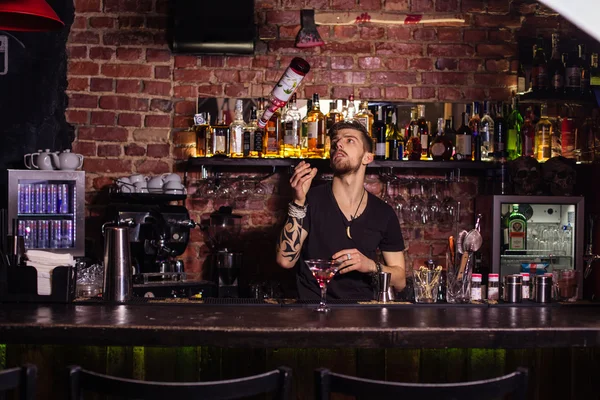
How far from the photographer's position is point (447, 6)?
14.6 feet

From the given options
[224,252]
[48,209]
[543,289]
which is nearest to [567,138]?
[543,289]

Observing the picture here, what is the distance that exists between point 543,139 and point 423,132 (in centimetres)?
70

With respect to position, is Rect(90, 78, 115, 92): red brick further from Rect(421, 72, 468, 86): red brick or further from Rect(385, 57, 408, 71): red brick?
Rect(421, 72, 468, 86): red brick

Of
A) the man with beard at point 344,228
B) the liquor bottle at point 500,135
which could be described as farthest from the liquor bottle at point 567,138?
the man with beard at point 344,228

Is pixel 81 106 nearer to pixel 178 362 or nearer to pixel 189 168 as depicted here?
pixel 189 168

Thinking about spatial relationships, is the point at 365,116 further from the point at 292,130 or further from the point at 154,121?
the point at 154,121

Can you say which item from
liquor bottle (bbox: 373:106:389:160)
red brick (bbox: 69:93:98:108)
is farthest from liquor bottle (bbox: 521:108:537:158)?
red brick (bbox: 69:93:98:108)

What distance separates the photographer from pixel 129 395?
1643 millimetres

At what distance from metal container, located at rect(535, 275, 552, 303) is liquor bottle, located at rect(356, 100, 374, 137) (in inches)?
65.8

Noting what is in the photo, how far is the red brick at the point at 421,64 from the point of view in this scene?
4445mm

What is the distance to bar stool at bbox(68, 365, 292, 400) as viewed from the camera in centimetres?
162

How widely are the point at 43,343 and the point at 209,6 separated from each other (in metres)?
2.65

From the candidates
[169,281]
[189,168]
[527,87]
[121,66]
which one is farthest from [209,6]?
[527,87]

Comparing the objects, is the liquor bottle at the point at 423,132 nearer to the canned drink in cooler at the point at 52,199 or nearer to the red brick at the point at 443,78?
the red brick at the point at 443,78
